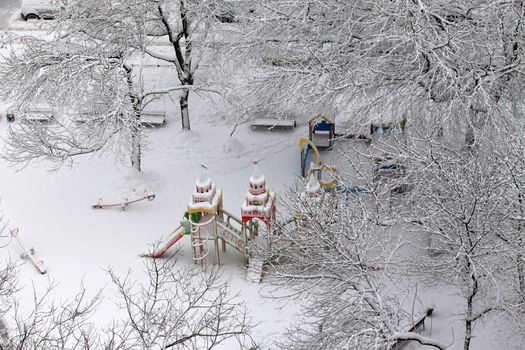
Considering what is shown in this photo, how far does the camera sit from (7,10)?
31.2 m

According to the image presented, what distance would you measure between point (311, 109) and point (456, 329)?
23.9 ft

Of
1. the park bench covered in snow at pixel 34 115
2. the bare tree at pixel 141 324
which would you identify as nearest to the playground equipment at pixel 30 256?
the bare tree at pixel 141 324

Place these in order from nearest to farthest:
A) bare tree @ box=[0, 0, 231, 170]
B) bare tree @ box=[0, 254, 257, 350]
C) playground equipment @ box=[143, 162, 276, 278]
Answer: bare tree @ box=[0, 254, 257, 350], playground equipment @ box=[143, 162, 276, 278], bare tree @ box=[0, 0, 231, 170]

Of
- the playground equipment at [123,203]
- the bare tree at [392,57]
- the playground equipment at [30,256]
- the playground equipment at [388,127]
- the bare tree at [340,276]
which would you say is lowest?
the playground equipment at [30,256]

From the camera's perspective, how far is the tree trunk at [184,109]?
73.3ft

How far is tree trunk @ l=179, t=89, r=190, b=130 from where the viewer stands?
879 inches

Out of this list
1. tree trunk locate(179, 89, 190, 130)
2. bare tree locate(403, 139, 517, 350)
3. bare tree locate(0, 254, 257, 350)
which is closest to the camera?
bare tree locate(0, 254, 257, 350)

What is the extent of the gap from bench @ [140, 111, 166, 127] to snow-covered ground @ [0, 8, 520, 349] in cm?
28

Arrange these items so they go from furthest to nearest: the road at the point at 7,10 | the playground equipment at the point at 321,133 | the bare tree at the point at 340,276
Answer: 1. the road at the point at 7,10
2. the playground equipment at the point at 321,133
3. the bare tree at the point at 340,276

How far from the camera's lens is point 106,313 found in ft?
54.6

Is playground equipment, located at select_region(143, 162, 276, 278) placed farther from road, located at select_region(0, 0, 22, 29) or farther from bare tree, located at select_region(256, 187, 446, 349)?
road, located at select_region(0, 0, 22, 29)

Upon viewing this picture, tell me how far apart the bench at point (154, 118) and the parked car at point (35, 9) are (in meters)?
8.01

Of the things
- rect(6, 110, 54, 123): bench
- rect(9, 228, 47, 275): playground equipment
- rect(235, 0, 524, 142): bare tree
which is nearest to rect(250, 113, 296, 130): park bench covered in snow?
rect(235, 0, 524, 142): bare tree

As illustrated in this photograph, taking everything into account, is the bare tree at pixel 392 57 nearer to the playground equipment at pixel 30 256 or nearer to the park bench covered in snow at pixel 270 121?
the park bench covered in snow at pixel 270 121
